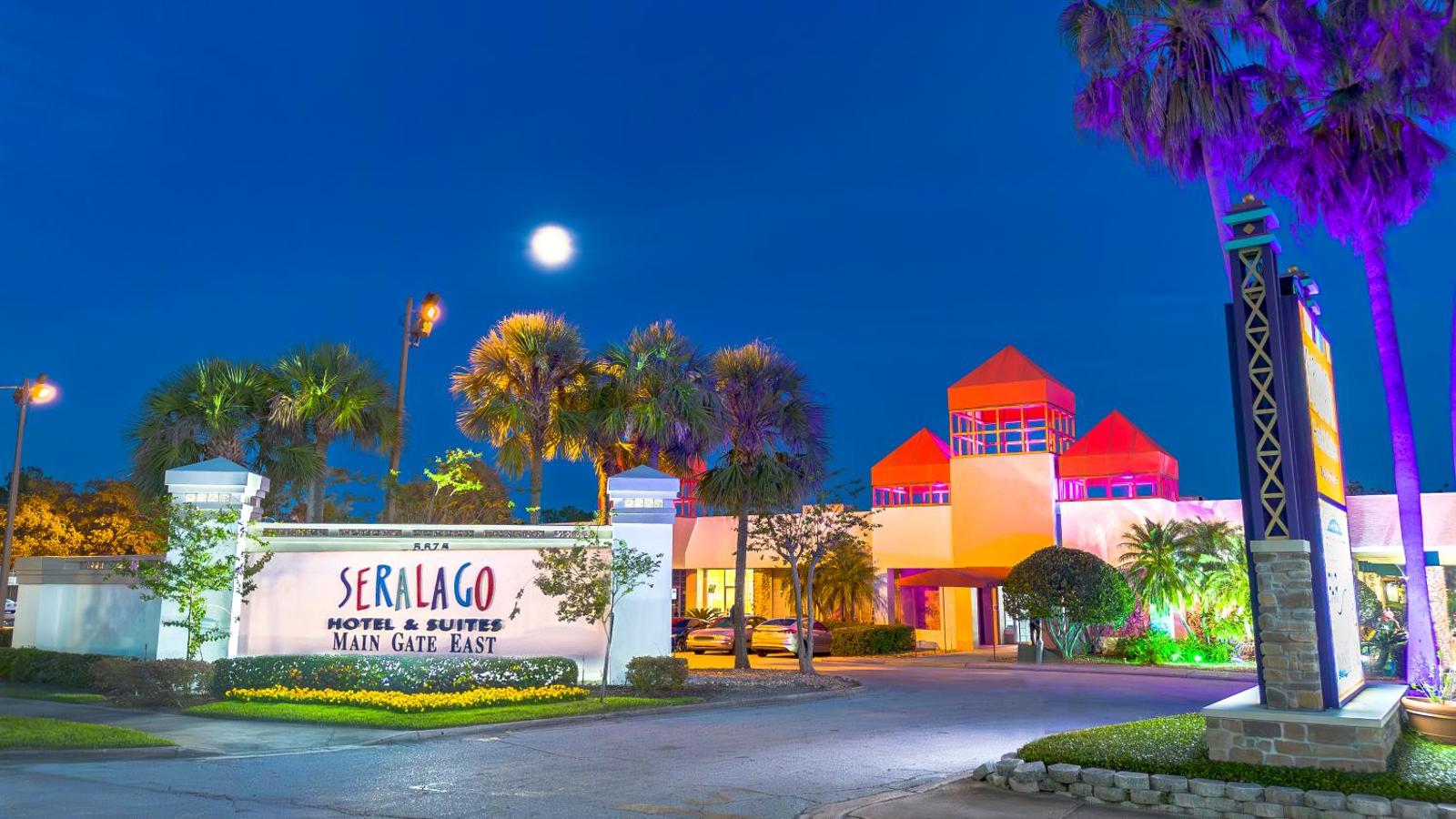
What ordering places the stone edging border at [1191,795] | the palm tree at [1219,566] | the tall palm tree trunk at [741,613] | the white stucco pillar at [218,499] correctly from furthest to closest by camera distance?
1. the palm tree at [1219,566]
2. the tall palm tree trunk at [741,613]
3. the white stucco pillar at [218,499]
4. the stone edging border at [1191,795]

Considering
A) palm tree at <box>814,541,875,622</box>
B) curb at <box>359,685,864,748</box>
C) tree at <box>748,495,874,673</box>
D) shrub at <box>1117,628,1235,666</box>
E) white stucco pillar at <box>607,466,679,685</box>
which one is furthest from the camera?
palm tree at <box>814,541,875,622</box>

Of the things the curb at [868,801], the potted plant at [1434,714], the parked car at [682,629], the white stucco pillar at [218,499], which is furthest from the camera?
the parked car at [682,629]

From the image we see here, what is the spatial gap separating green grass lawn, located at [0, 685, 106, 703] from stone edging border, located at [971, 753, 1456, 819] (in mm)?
15415

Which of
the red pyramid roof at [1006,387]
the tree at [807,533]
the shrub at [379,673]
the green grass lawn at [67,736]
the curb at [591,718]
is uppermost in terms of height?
the red pyramid roof at [1006,387]

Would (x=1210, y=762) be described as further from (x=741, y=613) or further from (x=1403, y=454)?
→ (x=741, y=613)

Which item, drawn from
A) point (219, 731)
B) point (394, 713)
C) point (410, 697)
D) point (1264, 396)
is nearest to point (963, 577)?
point (410, 697)

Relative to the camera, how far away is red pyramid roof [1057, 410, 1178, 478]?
34094 mm

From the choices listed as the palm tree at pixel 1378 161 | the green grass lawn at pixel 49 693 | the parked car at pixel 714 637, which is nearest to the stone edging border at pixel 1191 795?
the palm tree at pixel 1378 161

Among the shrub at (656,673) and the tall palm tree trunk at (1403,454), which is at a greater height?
the tall palm tree trunk at (1403,454)

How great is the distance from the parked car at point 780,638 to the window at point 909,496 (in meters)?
6.72

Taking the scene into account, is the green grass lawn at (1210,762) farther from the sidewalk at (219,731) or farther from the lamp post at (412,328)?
the lamp post at (412,328)

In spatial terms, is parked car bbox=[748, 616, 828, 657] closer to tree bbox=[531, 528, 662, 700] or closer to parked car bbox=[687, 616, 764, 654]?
parked car bbox=[687, 616, 764, 654]

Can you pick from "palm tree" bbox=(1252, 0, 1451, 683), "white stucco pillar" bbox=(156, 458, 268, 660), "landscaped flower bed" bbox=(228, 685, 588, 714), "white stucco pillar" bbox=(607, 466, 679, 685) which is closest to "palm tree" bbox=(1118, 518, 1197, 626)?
"palm tree" bbox=(1252, 0, 1451, 683)

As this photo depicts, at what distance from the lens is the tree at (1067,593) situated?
28844 mm
